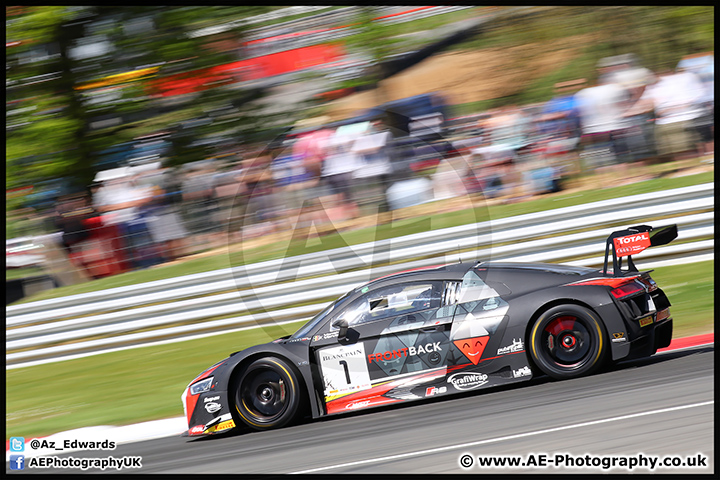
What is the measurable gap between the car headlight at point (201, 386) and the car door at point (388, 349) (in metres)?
0.93

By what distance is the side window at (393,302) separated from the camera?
549 centimetres

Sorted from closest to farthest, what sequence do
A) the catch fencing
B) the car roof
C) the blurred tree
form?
the car roof < the catch fencing < the blurred tree

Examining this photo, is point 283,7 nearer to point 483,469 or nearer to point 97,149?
point 97,149

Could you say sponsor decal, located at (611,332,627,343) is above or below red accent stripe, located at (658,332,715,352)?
above

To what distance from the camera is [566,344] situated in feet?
17.3

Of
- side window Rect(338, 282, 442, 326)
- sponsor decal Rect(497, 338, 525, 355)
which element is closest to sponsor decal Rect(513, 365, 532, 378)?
sponsor decal Rect(497, 338, 525, 355)

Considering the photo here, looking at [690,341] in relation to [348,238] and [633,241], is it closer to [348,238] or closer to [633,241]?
[633,241]

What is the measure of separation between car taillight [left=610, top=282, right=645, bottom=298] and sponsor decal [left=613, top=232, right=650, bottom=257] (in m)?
0.30

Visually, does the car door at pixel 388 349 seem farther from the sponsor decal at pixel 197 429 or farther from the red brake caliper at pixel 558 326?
the sponsor decal at pixel 197 429

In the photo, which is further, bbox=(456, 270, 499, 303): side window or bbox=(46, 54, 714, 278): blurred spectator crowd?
bbox=(46, 54, 714, 278): blurred spectator crowd

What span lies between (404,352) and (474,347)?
A: 0.54 m

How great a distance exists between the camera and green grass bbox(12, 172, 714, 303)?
387 inches

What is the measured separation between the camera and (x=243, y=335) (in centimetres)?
905

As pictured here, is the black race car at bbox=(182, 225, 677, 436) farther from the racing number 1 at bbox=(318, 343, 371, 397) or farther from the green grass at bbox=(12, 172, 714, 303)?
the green grass at bbox=(12, 172, 714, 303)
